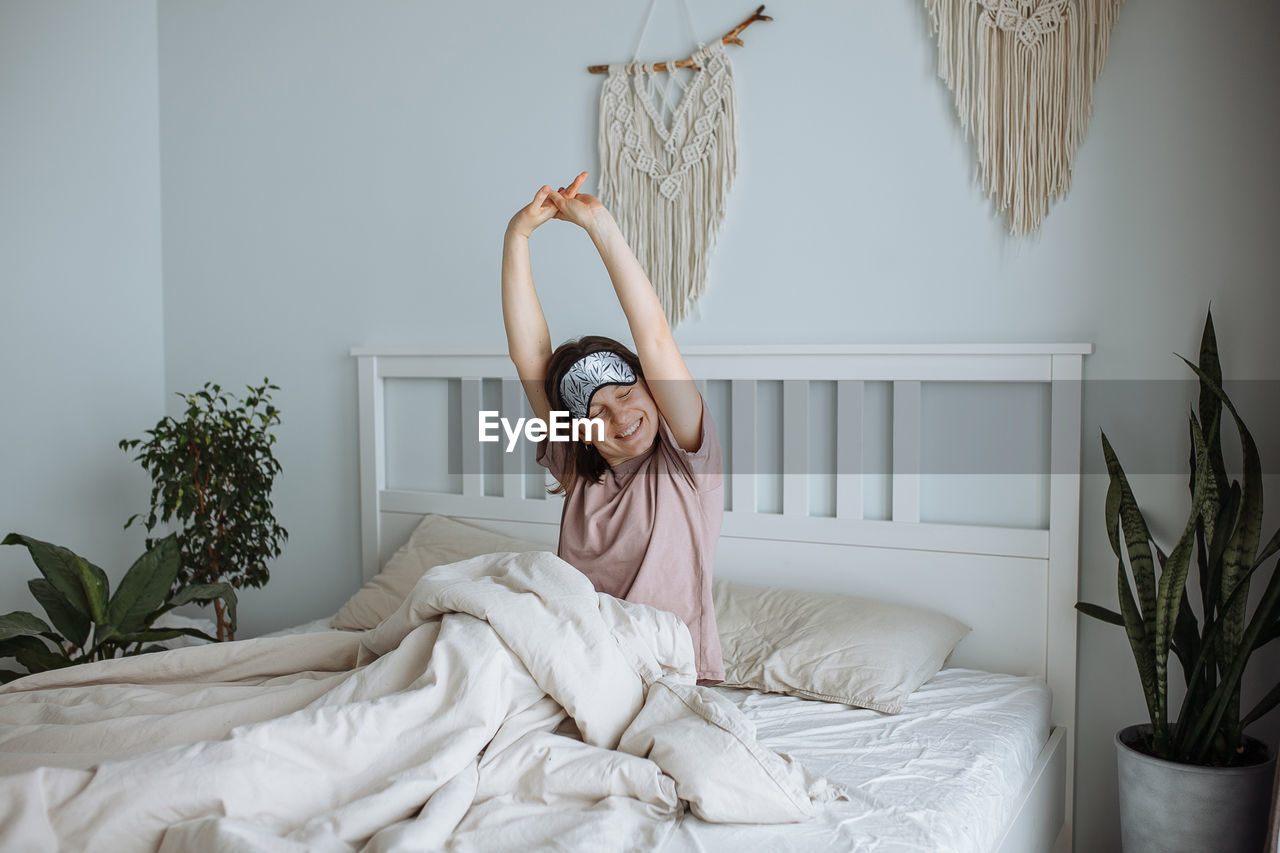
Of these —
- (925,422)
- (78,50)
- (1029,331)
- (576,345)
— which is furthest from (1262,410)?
(78,50)

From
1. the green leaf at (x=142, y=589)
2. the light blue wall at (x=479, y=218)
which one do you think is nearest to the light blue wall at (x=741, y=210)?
the light blue wall at (x=479, y=218)

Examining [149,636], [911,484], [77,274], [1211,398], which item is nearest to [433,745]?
[149,636]

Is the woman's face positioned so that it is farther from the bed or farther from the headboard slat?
the headboard slat

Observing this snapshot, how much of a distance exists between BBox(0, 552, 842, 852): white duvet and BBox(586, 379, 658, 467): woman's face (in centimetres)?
25

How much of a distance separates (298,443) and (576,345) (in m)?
1.47

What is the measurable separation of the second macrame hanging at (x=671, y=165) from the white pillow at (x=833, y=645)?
732 millimetres

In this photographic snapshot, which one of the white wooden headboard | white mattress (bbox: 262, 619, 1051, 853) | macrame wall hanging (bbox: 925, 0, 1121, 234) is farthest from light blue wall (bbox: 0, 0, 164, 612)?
macrame wall hanging (bbox: 925, 0, 1121, 234)

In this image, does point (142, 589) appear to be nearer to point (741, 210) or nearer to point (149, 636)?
point (149, 636)

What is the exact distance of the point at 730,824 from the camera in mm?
1243

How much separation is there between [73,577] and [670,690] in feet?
4.38

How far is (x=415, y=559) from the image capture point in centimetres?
240

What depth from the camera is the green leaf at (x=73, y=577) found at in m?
1.94

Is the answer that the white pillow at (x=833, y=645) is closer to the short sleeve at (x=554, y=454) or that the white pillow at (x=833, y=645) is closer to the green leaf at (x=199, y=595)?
the short sleeve at (x=554, y=454)

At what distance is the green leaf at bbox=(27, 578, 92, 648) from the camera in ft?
6.46
